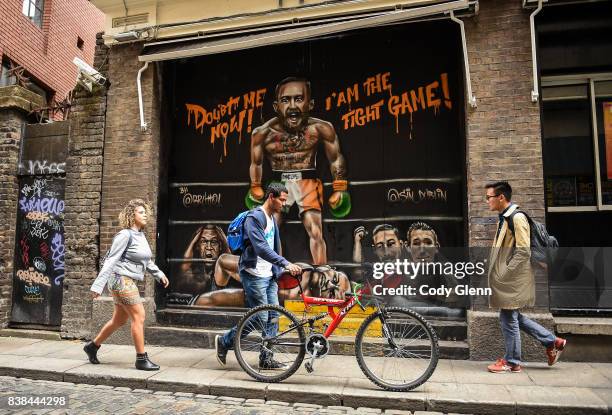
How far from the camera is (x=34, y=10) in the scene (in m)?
14.2

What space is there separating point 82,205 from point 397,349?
532 centimetres

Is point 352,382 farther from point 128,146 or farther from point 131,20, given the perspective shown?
point 131,20

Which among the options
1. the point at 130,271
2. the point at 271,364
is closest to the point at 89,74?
the point at 130,271

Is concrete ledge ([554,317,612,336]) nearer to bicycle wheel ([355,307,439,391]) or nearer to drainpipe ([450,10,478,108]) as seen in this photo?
bicycle wheel ([355,307,439,391])

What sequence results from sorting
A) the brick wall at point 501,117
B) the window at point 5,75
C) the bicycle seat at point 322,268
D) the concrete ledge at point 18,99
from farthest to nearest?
the window at point 5,75 < the concrete ledge at point 18,99 < the bicycle seat at point 322,268 < the brick wall at point 501,117

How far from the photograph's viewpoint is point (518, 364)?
5191mm

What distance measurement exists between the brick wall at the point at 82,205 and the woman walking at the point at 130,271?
6.32 feet

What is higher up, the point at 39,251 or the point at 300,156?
the point at 300,156

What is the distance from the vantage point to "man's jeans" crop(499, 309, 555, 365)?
5172 mm

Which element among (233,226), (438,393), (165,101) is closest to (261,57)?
(165,101)

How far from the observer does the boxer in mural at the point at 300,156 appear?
7.09 metres

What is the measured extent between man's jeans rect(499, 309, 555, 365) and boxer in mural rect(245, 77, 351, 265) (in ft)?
8.72

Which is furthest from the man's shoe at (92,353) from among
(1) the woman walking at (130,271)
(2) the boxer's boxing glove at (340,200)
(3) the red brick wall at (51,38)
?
(3) the red brick wall at (51,38)

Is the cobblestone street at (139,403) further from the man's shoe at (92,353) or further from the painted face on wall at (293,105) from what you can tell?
the painted face on wall at (293,105)
